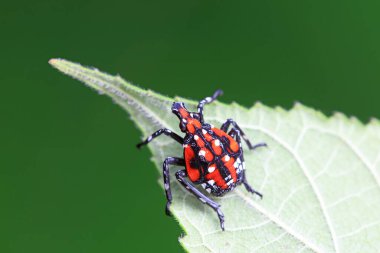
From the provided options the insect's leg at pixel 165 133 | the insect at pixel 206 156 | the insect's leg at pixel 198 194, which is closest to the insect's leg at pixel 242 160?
the insect at pixel 206 156

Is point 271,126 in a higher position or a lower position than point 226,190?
higher

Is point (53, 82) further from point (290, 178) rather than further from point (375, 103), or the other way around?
point (375, 103)

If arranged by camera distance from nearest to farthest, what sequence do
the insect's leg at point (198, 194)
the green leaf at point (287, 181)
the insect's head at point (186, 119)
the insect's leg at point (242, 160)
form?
the green leaf at point (287, 181), the insect's leg at point (198, 194), the insect's leg at point (242, 160), the insect's head at point (186, 119)

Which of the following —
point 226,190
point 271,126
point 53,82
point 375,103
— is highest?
point 53,82

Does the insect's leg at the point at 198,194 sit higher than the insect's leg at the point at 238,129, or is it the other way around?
the insect's leg at the point at 238,129

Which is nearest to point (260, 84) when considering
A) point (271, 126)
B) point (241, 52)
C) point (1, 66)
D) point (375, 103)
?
point (241, 52)

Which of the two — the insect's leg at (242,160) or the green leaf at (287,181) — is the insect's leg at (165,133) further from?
the insect's leg at (242,160)

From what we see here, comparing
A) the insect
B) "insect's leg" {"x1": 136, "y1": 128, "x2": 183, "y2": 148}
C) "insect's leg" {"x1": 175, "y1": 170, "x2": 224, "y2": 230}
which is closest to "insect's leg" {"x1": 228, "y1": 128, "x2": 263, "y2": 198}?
the insect
